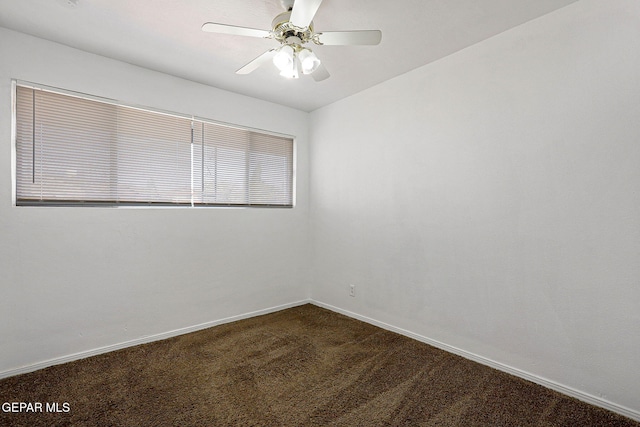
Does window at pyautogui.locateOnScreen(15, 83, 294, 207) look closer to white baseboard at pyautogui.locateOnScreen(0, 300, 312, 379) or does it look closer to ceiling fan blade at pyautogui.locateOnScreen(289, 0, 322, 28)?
white baseboard at pyautogui.locateOnScreen(0, 300, 312, 379)

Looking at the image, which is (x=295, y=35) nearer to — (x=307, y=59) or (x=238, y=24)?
(x=307, y=59)

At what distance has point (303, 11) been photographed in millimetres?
1609

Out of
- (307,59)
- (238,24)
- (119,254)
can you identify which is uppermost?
(238,24)

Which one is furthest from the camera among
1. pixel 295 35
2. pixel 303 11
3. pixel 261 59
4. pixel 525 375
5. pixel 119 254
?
pixel 119 254

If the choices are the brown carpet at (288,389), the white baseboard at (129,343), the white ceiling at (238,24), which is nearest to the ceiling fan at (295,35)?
the white ceiling at (238,24)

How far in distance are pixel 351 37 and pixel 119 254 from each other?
2.56m

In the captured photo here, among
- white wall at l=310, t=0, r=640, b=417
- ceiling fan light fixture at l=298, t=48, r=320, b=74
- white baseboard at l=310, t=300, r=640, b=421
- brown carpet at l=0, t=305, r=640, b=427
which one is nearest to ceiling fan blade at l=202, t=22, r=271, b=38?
ceiling fan light fixture at l=298, t=48, r=320, b=74

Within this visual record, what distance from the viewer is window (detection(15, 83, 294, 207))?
2393 mm

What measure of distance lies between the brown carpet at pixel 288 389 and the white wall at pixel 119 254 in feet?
0.95

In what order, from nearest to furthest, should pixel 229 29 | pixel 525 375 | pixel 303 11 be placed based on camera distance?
pixel 303 11 < pixel 229 29 < pixel 525 375

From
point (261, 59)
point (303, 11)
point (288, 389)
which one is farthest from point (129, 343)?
point (303, 11)

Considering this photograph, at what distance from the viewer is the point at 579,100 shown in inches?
77.7

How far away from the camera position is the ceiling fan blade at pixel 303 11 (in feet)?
5.07

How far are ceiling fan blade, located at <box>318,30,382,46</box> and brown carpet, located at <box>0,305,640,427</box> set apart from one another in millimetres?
2219
